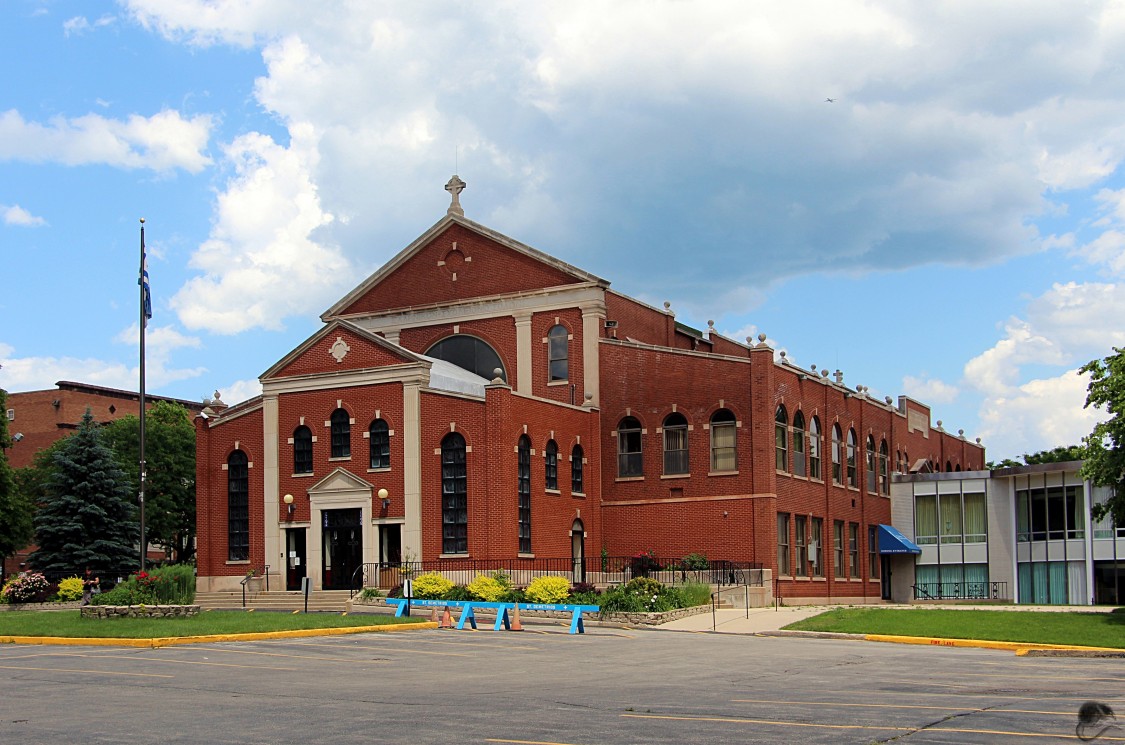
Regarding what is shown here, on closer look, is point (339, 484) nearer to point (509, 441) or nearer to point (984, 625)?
point (509, 441)

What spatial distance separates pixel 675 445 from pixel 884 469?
55.3 feet

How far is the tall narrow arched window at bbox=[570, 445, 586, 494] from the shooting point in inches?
2012

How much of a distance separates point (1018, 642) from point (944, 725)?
57.7 ft

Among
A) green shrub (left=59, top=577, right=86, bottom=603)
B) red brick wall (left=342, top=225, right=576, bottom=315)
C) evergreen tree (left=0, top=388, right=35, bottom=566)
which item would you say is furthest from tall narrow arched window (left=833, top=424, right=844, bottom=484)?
evergreen tree (left=0, top=388, right=35, bottom=566)

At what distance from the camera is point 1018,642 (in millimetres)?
30469

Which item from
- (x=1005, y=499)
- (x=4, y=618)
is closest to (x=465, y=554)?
(x=4, y=618)

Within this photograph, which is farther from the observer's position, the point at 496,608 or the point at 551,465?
the point at 551,465

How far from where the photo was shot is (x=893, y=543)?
6156 cm

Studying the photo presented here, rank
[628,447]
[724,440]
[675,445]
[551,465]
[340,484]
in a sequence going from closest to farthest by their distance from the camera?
[340,484]
[551,465]
[724,440]
[675,445]
[628,447]

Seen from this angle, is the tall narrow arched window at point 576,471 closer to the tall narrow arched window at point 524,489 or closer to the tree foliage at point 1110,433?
the tall narrow arched window at point 524,489

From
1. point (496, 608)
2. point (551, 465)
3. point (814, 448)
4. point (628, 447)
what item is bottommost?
point (496, 608)

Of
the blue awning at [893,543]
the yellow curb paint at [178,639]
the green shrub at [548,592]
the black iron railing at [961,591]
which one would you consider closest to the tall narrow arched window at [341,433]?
the green shrub at [548,592]

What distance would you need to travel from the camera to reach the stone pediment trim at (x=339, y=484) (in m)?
47.6

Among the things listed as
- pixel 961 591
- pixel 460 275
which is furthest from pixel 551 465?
pixel 961 591
